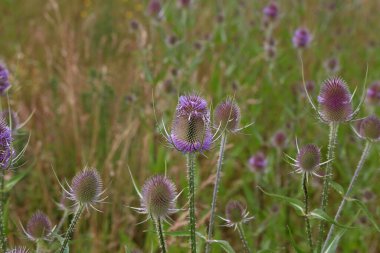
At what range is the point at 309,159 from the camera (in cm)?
195

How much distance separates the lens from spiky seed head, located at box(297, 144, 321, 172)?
1.95 m

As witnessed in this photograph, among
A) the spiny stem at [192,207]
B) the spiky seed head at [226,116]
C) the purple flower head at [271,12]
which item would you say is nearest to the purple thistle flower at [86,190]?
the spiny stem at [192,207]

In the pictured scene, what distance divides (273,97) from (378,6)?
12.6 feet

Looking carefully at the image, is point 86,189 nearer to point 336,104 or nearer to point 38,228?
point 38,228

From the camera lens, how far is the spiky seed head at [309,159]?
6.40ft

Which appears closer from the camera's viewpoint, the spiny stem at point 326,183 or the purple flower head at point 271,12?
the spiny stem at point 326,183

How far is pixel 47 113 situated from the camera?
454 centimetres

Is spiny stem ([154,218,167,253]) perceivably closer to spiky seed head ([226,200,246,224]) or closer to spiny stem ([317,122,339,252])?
spiky seed head ([226,200,246,224])

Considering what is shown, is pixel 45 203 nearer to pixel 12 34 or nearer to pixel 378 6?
pixel 12 34

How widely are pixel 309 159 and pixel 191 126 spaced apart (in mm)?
495

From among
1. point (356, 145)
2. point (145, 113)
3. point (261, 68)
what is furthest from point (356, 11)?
point (145, 113)

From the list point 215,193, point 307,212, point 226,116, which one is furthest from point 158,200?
point 307,212

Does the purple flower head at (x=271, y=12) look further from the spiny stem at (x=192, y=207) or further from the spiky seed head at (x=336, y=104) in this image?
the spiny stem at (x=192, y=207)

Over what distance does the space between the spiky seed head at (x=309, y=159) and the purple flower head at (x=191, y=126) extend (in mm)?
388
